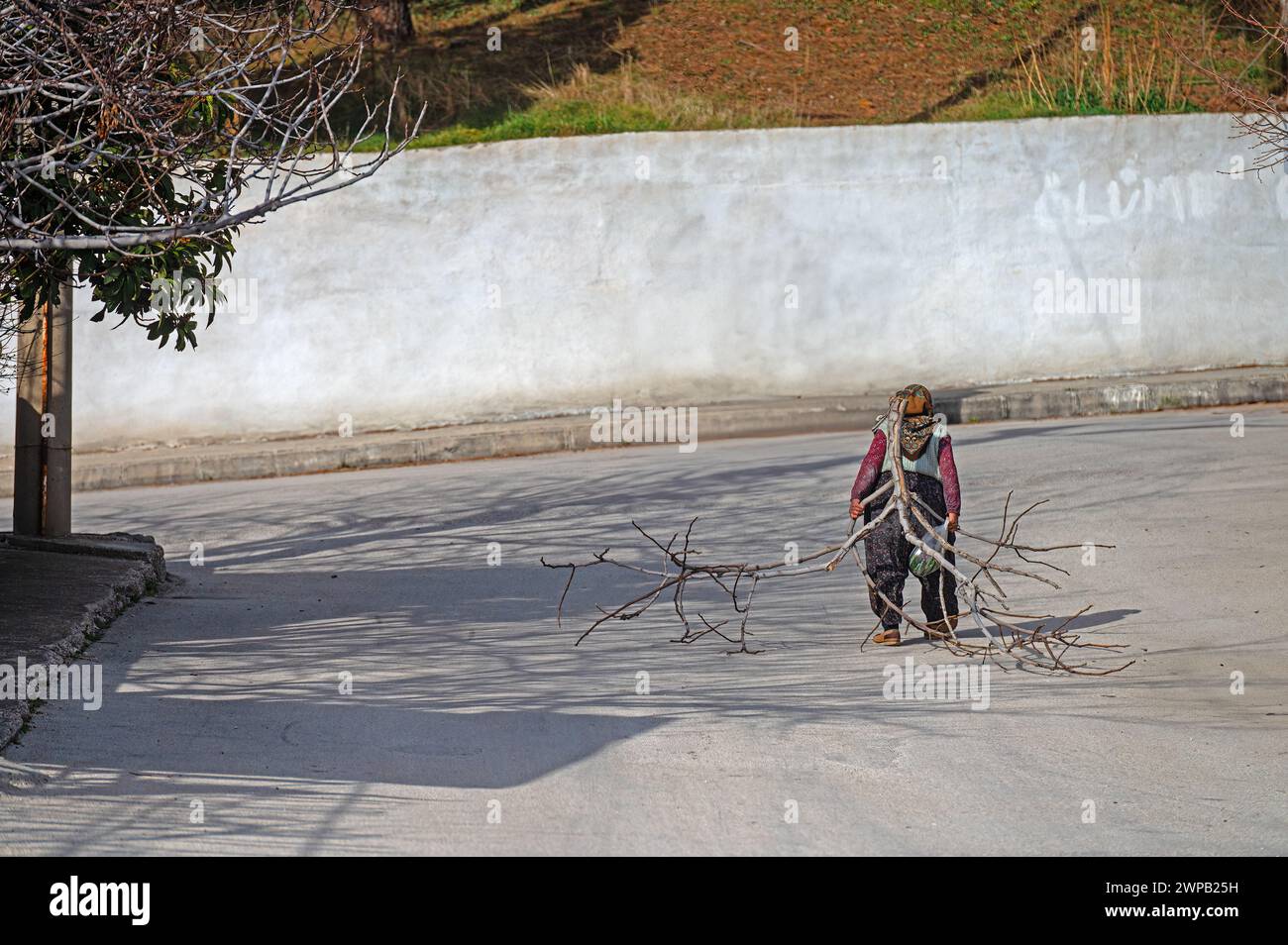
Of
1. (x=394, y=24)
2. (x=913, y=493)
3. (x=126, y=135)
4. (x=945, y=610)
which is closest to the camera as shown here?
(x=126, y=135)

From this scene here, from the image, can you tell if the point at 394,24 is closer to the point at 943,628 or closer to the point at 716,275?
the point at 716,275

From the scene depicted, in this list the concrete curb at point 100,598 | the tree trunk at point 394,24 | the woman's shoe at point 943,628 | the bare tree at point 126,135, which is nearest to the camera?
the bare tree at point 126,135

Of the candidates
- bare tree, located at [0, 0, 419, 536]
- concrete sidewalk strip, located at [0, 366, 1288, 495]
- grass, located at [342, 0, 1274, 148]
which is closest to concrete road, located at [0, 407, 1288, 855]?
bare tree, located at [0, 0, 419, 536]

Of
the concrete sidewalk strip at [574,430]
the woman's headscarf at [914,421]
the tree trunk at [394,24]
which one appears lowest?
the woman's headscarf at [914,421]

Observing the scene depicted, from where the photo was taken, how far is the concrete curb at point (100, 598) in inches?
224

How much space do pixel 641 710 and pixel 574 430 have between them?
29.7ft

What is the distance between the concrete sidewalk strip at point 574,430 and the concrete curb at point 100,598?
543cm

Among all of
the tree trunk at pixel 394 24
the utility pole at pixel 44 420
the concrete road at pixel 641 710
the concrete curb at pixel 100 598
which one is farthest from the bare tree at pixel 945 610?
the tree trunk at pixel 394 24

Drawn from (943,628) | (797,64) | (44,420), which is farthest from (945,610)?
(797,64)

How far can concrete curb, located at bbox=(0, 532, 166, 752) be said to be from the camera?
569 centimetres

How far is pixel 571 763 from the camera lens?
5281 mm

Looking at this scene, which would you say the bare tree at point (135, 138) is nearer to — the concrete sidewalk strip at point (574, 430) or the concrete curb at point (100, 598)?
the concrete curb at point (100, 598)

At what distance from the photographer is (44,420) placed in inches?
343
